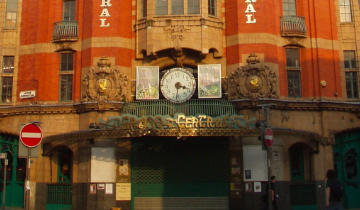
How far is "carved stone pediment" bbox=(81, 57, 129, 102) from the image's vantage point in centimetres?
2853

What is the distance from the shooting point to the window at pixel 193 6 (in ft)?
95.6

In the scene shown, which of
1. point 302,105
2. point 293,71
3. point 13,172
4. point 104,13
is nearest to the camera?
point 302,105

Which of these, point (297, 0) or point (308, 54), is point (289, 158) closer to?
point (308, 54)

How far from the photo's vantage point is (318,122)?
2936 centimetres

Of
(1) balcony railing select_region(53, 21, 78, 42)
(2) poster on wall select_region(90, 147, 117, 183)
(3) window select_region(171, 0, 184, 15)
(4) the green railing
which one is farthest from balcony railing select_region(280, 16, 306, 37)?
(1) balcony railing select_region(53, 21, 78, 42)

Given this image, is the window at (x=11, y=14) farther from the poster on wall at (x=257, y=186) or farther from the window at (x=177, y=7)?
the poster on wall at (x=257, y=186)

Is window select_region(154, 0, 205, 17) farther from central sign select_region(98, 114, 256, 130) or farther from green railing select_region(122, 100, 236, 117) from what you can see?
central sign select_region(98, 114, 256, 130)

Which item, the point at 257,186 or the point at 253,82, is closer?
the point at 257,186

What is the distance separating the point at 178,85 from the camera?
94.0 ft

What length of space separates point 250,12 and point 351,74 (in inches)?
334

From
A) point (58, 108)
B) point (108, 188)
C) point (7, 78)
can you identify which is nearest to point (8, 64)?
point (7, 78)

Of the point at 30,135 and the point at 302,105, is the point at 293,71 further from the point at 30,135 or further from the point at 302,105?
the point at 30,135

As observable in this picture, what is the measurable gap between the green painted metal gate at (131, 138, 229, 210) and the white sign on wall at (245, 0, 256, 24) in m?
8.01

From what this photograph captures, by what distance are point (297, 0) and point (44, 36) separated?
1789 cm
